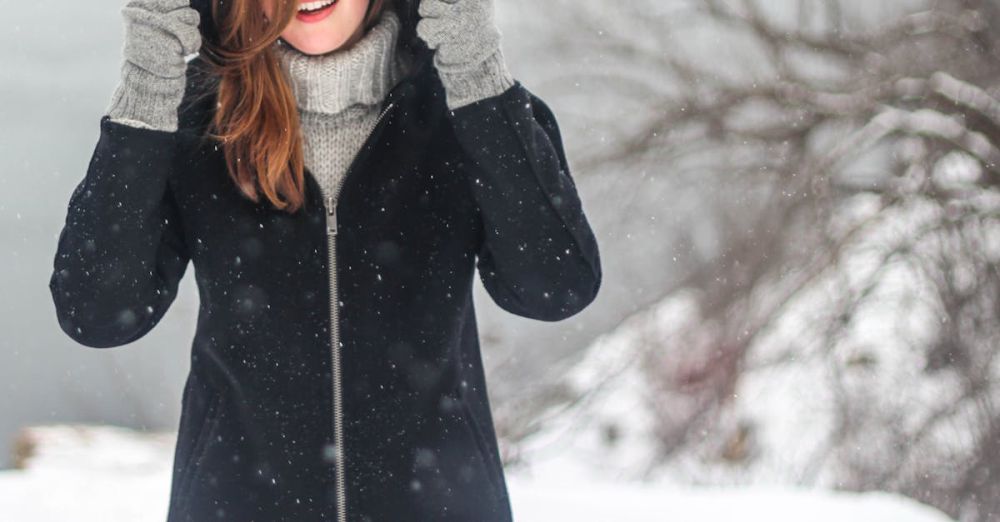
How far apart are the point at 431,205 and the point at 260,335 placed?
0.26 metres

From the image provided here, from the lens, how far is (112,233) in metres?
1.23

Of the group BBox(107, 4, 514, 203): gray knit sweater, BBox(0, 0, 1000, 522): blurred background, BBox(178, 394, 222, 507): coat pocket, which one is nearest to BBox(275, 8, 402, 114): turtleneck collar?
BBox(107, 4, 514, 203): gray knit sweater

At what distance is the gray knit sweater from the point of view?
49.1 inches

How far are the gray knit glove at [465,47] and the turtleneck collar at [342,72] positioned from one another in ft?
0.41

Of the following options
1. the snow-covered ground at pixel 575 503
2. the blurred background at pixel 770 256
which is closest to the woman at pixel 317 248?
the snow-covered ground at pixel 575 503

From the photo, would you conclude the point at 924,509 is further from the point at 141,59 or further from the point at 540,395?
the point at 540,395

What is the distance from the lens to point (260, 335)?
4.18 feet

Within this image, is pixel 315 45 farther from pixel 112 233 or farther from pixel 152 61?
pixel 112 233

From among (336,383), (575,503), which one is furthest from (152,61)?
(575,503)

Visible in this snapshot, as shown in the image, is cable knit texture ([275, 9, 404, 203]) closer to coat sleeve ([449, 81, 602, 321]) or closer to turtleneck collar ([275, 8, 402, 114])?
turtleneck collar ([275, 8, 402, 114])

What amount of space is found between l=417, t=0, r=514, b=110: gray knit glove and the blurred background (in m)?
3.00

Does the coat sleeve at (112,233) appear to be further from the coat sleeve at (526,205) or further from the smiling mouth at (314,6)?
the coat sleeve at (526,205)

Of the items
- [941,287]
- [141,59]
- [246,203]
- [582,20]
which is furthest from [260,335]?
[582,20]

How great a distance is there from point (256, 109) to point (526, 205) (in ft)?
1.14
